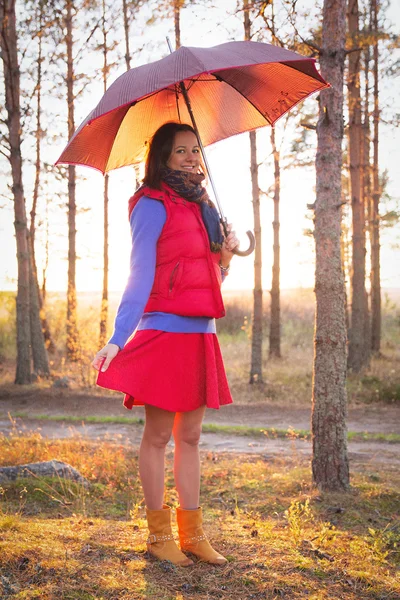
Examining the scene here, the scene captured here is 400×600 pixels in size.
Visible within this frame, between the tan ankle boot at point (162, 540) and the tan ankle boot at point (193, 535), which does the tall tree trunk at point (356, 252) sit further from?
the tan ankle boot at point (162, 540)

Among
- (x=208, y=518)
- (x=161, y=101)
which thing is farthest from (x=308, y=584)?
(x=161, y=101)

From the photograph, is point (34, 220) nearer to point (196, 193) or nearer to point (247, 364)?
point (247, 364)

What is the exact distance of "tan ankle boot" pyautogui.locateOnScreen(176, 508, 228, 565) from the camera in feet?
10.5

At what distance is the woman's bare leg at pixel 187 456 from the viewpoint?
3211mm

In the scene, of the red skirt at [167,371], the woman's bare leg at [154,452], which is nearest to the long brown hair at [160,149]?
the red skirt at [167,371]

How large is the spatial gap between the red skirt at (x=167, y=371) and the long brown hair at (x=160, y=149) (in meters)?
0.85

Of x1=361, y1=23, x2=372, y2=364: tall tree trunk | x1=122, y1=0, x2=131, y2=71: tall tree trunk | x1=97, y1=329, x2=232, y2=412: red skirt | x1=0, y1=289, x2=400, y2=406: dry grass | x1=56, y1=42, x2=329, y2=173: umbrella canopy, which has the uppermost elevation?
x1=122, y1=0, x2=131, y2=71: tall tree trunk

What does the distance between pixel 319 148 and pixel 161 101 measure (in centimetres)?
180

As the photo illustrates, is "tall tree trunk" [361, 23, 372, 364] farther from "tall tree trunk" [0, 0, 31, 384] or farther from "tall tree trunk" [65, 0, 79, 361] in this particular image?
"tall tree trunk" [0, 0, 31, 384]

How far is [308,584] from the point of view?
298cm

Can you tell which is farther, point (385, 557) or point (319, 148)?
point (319, 148)

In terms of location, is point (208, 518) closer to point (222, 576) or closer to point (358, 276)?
point (222, 576)

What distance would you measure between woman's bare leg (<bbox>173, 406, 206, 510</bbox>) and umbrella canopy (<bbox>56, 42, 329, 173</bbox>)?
1.59 metres

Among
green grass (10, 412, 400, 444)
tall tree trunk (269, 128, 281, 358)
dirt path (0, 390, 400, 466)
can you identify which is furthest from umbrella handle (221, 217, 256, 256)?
tall tree trunk (269, 128, 281, 358)
